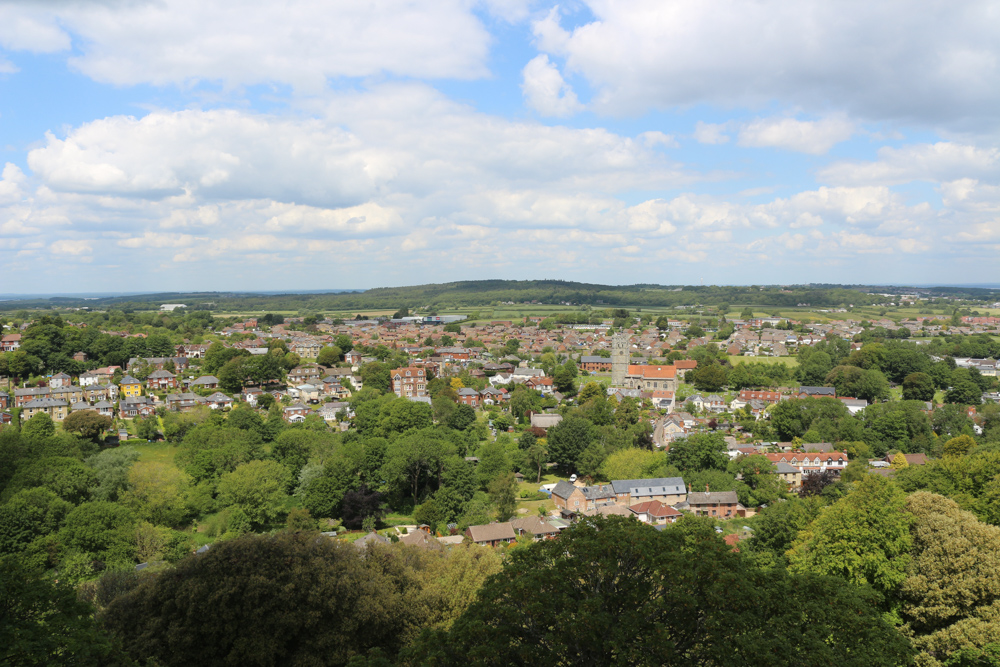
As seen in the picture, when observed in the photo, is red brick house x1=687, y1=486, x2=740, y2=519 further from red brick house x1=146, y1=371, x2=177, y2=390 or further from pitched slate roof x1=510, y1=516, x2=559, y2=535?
red brick house x1=146, y1=371, x2=177, y2=390

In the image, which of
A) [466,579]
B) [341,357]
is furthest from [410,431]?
[341,357]

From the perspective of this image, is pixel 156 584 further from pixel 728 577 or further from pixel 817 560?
pixel 817 560

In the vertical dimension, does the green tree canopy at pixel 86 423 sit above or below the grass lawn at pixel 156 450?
above

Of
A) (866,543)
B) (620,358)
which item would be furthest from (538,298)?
(866,543)

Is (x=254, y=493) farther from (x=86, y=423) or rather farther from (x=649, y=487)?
(x=649, y=487)

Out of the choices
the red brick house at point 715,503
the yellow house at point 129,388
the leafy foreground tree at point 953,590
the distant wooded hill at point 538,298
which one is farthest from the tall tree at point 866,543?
the distant wooded hill at point 538,298

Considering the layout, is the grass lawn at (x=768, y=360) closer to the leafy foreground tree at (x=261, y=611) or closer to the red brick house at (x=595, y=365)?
the red brick house at (x=595, y=365)
